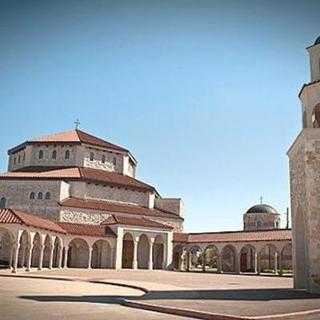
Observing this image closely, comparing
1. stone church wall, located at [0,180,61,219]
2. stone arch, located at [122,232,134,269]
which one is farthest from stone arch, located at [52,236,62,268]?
stone arch, located at [122,232,134,269]

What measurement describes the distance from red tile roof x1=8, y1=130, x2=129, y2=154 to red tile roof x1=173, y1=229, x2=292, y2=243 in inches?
514

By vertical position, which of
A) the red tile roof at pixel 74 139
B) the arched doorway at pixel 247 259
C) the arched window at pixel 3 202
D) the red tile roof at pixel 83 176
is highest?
the red tile roof at pixel 74 139

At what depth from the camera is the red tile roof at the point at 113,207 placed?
135ft

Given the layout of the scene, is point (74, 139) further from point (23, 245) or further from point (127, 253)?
point (23, 245)

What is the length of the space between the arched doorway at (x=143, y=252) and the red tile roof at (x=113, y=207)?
9.74 feet

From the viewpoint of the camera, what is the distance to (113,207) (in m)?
43.4

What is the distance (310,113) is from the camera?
17375mm

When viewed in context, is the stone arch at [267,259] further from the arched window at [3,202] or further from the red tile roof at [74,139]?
the arched window at [3,202]

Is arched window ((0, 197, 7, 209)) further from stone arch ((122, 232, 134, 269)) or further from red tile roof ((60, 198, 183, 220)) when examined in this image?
stone arch ((122, 232, 134, 269))

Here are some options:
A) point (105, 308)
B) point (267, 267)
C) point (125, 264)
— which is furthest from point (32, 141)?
point (105, 308)

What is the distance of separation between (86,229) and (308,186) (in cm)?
2697

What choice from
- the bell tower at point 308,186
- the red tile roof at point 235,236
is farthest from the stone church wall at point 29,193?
the bell tower at point 308,186

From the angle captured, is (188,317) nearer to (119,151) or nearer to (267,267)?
(119,151)

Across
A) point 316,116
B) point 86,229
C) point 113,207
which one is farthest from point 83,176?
point 316,116
